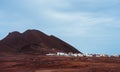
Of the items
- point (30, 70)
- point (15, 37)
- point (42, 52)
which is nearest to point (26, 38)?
point (15, 37)

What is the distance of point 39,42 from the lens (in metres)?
44.8

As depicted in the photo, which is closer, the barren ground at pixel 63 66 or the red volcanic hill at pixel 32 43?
the barren ground at pixel 63 66

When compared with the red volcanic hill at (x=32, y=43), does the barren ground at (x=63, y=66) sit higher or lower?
lower

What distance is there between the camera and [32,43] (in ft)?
144

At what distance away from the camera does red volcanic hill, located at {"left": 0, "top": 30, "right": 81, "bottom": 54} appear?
42994 mm

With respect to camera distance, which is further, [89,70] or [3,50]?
[3,50]

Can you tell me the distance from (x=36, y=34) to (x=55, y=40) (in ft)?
9.23

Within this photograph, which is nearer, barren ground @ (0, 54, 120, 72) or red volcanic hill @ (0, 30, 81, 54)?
barren ground @ (0, 54, 120, 72)

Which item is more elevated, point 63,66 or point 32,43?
point 32,43

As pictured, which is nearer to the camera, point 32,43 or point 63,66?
point 63,66

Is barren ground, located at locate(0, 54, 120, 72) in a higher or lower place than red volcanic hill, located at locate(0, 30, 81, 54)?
lower

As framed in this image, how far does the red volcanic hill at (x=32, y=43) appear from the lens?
42994 millimetres

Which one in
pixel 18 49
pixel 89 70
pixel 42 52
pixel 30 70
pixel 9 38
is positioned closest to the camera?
pixel 89 70

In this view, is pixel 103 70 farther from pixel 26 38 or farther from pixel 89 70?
pixel 26 38
